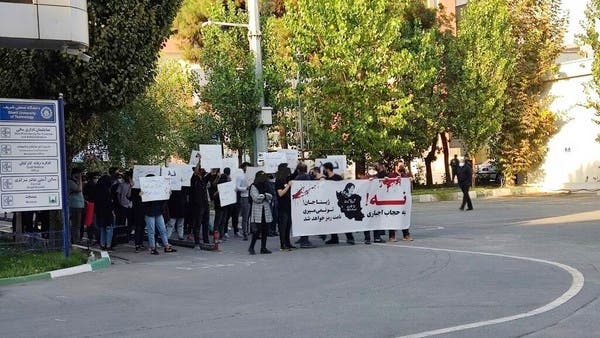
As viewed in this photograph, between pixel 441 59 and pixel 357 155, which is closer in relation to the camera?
pixel 357 155

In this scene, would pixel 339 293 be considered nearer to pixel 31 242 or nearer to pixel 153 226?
pixel 153 226

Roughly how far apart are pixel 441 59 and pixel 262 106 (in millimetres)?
14386

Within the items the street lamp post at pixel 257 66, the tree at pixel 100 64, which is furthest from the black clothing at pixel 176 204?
the street lamp post at pixel 257 66

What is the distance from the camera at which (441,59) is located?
127ft

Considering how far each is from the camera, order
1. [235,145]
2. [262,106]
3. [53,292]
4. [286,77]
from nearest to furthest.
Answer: [53,292]
[262,106]
[235,145]
[286,77]

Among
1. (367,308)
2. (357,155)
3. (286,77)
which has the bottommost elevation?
(367,308)

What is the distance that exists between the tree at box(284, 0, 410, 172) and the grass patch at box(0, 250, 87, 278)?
19.4 metres

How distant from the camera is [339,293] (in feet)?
34.8

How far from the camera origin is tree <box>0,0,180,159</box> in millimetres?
16391

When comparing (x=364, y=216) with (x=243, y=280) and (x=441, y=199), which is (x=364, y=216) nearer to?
(x=243, y=280)

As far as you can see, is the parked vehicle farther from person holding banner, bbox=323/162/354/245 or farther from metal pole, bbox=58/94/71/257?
metal pole, bbox=58/94/71/257

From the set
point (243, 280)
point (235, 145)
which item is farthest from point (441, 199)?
point (243, 280)

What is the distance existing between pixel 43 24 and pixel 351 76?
20.9 m

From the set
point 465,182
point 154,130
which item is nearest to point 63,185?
point 154,130
